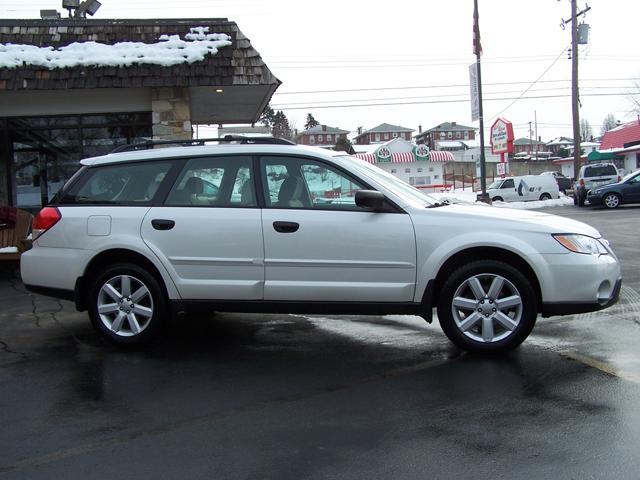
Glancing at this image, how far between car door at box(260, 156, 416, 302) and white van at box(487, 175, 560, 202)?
27.5m

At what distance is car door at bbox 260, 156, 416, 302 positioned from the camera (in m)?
4.82

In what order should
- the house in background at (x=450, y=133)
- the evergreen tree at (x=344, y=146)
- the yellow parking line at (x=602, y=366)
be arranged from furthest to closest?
1. the house in background at (x=450, y=133)
2. the evergreen tree at (x=344, y=146)
3. the yellow parking line at (x=602, y=366)

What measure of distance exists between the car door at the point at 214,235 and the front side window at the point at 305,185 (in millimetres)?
173

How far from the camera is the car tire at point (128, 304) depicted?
→ 523cm

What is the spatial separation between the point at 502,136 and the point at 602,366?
94.6ft

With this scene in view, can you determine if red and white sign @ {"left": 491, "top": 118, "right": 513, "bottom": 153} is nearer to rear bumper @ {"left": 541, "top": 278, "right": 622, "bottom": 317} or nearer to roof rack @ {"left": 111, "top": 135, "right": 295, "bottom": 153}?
roof rack @ {"left": 111, "top": 135, "right": 295, "bottom": 153}

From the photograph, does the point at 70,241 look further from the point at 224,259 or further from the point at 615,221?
the point at 615,221

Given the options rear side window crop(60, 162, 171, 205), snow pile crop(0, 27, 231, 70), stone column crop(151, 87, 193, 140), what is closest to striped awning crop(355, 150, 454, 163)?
stone column crop(151, 87, 193, 140)

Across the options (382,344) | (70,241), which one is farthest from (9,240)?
(382,344)

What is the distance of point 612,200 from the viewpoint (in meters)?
22.7

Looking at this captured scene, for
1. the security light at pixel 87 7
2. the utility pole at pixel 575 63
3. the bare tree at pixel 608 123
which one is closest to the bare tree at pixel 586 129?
the bare tree at pixel 608 123

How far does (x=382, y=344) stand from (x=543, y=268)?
5.01 feet

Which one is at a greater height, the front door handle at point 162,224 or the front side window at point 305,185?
the front side window at point 305,185

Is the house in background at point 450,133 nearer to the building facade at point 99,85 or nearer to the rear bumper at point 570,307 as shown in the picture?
the building facade at point 99,85
